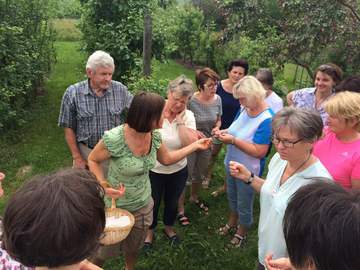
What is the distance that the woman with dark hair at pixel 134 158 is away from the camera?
290 centimetres

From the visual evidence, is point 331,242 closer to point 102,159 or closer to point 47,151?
point 102,159

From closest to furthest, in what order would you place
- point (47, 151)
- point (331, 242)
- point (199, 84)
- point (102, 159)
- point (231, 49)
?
point (331, 242) → point (102, 159) → point (199, 84) → point (47, 151) → point (231, 49)

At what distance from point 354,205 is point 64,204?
3.24 feet

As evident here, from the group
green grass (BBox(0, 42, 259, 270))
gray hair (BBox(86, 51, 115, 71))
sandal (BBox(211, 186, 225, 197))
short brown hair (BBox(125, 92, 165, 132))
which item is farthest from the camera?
sandal (BBox(211, 186, 225, 197))

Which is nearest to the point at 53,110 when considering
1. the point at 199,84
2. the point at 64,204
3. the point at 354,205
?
the point at 199,84

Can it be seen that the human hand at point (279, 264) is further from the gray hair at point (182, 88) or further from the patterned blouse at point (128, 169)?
the gray hair at point (182, 88)

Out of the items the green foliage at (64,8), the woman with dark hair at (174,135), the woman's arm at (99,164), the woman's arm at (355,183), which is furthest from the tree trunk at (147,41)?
the woman's arm at (355,183)

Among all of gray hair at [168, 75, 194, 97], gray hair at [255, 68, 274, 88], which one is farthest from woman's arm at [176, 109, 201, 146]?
gray hair at [255, 68, 274, 88]

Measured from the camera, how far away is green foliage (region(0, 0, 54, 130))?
19.5ft

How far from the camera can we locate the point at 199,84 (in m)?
4.60

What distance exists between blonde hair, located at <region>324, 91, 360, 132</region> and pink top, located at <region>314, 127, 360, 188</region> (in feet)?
0.61

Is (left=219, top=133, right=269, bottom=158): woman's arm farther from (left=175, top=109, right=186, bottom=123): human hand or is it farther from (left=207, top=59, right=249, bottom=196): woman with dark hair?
(left=207, top=59, right=249, bottom=196): woman with dark hair

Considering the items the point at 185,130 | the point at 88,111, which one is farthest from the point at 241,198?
the point at 88,111

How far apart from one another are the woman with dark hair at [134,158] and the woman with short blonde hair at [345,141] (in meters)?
1.27
